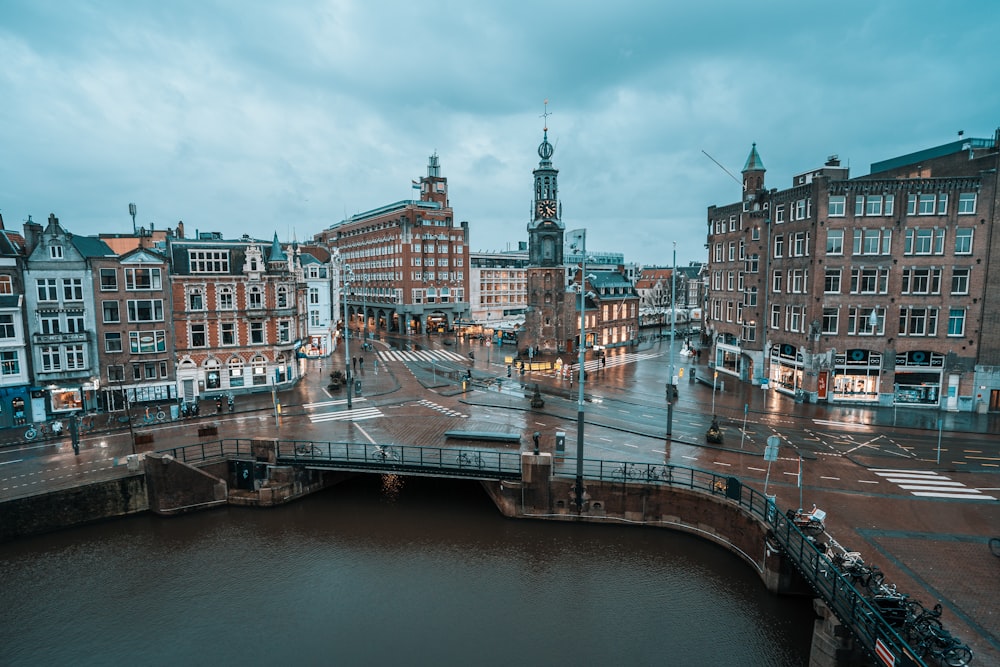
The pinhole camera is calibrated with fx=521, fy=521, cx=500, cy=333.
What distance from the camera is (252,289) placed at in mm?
45469

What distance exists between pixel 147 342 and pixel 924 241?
61.8 m

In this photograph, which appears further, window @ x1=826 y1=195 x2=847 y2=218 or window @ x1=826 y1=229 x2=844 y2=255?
window @ x1=826 y1=229 x2=844 y2=255

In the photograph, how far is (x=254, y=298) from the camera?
45.7 metres

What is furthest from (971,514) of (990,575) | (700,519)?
(700,519)

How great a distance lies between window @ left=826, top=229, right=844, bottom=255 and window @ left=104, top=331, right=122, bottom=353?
186 ft

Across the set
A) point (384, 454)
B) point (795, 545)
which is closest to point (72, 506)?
point (384, 454)

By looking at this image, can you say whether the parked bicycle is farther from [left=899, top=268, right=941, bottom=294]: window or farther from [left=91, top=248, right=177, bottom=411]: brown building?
[left=899, top=268, right=941, bottom=294]: window

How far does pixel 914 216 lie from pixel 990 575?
32.5 meters

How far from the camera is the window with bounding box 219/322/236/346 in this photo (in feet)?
147

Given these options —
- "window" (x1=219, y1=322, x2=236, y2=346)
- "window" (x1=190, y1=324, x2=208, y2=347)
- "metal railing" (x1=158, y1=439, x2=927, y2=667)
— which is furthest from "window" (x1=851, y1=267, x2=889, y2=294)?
"window" (x1=190, y1=324, x2=208, y2=347)

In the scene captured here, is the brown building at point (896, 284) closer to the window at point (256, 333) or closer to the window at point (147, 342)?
the window at point (256, 333)

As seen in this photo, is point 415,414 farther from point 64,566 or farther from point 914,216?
point 914,216

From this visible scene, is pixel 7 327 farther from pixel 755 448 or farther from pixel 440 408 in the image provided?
pixel 755 448

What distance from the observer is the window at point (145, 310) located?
1620 inches
